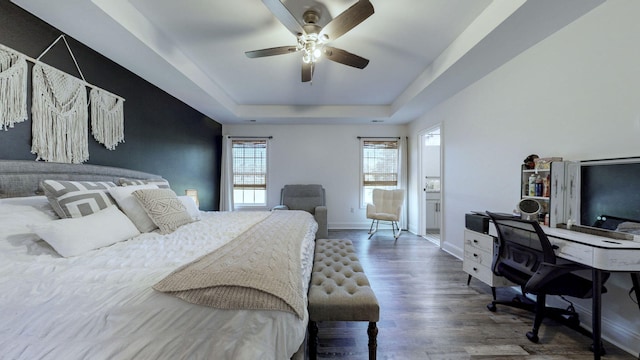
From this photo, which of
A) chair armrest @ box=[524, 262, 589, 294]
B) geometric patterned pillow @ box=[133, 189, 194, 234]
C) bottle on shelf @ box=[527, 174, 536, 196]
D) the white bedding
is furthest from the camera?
bottle on shelf @ box=[527, 174, 536, 196]

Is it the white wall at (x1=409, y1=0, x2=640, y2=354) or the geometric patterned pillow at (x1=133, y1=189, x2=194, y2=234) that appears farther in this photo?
the geometric patterned pillow at (x1=133, y1=189, x2=194, y2=234)

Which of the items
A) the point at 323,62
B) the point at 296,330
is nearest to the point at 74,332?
the point at 296,330

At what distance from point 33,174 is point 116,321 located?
163 cm

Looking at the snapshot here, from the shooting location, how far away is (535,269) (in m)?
1.65

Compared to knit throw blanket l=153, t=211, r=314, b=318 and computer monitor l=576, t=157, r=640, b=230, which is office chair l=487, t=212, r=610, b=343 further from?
knit throw blanket l=153, t=211, r=314, b=318

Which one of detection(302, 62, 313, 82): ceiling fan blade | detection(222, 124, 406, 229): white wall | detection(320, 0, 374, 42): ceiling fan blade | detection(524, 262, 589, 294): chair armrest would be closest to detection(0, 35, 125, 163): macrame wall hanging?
detection(302, 62, 313, 82): ceiling fan blade

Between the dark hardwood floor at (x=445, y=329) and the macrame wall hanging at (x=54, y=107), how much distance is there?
254 cm

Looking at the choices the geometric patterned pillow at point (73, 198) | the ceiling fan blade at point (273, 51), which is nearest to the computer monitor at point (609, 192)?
the ceiling fan blade at point (273, 51)

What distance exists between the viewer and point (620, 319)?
1581 mm

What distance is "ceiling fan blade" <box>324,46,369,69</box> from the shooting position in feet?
7.13

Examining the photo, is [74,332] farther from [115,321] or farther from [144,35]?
[144,35]

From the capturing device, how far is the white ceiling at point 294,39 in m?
1.81

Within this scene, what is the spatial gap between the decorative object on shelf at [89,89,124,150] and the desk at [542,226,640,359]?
3.87 m

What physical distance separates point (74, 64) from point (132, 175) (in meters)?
1.08
